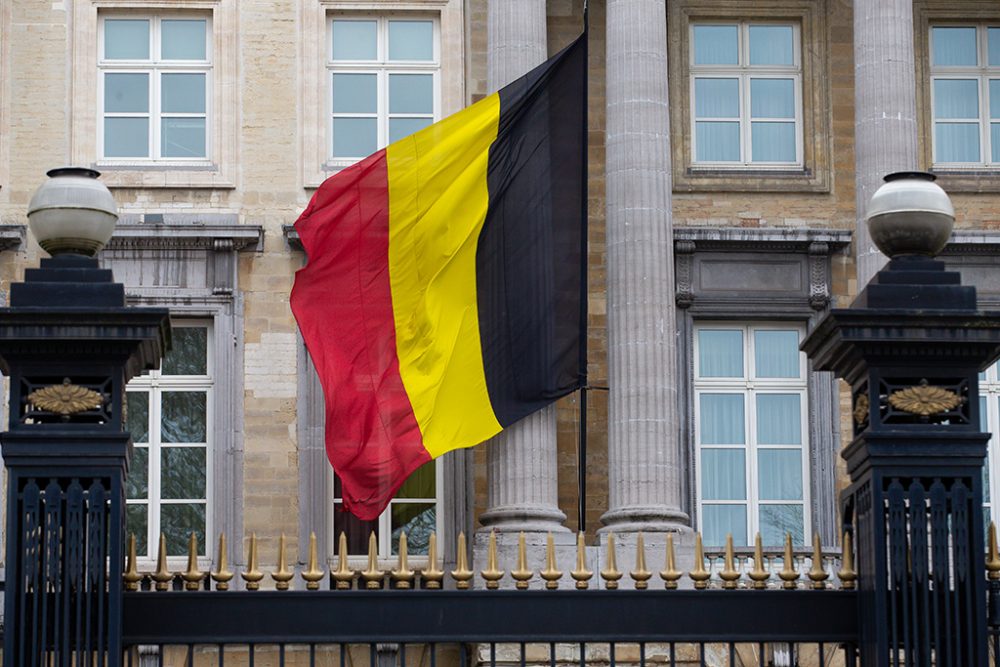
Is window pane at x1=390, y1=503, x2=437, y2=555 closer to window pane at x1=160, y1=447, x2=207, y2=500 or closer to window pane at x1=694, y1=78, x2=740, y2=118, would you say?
window pane at x1=160, y1=447, x2=207, y2=500

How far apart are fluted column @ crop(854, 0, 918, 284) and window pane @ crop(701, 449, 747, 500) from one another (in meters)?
2.46

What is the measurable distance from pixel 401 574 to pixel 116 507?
153 centimetres

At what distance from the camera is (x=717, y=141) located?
32.8m

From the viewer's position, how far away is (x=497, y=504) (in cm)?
2961

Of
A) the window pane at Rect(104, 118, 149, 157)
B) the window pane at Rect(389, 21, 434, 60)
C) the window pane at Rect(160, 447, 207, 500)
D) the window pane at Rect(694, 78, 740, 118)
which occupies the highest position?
the window pane at Rect(389, 21, 434, 60)

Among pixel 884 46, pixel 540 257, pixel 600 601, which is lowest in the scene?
pixel 600 601

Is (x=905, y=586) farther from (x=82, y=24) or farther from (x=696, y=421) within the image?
Answer: (x=82, y=24)

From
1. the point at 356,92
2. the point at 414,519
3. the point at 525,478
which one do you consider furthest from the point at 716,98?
→ the point at 414,519

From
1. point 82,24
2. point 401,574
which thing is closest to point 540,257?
A: point 82,24

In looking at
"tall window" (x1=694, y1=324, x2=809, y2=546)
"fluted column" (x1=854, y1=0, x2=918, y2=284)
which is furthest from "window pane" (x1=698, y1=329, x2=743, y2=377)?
"fluted column" (x1=854, y1=0, x2=918, y2=284)

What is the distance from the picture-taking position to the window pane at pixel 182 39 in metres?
32.4

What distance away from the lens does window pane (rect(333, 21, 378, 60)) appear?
107 ft

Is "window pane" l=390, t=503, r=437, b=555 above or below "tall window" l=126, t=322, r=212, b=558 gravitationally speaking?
below

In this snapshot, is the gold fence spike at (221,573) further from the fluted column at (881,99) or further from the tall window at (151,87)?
the tall window at (151,87)
